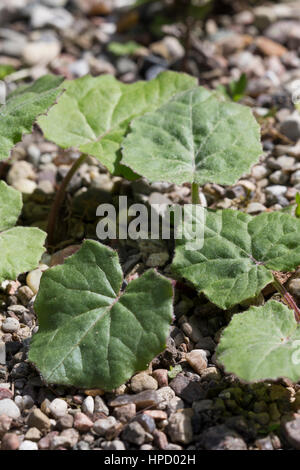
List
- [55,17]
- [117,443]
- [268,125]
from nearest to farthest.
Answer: [117,443], [268,125], [55,17]

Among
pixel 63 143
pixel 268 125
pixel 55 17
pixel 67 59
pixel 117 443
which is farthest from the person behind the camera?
pixel 55 17

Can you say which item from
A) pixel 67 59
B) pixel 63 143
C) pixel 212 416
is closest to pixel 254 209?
pixel 63 143

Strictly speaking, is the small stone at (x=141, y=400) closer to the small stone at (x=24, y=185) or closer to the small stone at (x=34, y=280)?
the small stone at (x=34, y=280)

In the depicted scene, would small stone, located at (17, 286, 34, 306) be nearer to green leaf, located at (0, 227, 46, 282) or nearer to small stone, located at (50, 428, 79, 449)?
green leaf, located at (0, 227, 46, 282)

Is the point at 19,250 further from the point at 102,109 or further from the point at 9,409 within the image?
the point at 102,109

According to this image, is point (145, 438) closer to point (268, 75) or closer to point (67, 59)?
point (268, 75)

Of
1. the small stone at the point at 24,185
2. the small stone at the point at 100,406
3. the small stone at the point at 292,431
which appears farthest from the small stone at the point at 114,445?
the small stone at the point at 24,185
